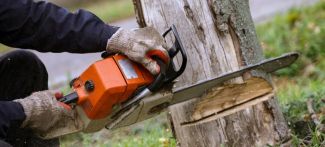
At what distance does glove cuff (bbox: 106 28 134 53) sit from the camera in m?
2.90

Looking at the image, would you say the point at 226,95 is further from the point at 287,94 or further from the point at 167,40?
the point at 287,94

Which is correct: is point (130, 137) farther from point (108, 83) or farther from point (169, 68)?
point (108, 83)

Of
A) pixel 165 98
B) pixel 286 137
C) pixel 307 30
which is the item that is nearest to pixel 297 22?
pixel 307 30

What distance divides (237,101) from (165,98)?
1.58ft

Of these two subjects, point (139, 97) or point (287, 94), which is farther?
point (287, 94)

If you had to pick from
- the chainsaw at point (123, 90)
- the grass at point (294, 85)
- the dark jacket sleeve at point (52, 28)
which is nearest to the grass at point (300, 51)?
the grass at point (294, 85)

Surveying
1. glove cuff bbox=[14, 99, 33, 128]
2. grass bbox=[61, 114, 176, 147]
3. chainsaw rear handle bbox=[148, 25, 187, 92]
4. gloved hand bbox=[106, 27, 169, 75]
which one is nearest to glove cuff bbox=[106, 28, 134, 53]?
gloved hand bbox=[106, 27, 169, 75]

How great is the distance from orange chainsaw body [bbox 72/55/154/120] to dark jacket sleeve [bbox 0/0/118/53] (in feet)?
0.54

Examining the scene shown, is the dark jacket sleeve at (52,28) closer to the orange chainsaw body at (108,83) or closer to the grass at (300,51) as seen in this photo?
the orange chainsaw body at (108,83)

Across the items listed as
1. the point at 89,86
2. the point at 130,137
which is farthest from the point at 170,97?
the point at 130,137

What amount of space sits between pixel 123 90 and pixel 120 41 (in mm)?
266

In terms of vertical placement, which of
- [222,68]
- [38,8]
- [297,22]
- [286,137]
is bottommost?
[297,22]

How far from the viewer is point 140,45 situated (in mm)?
2871

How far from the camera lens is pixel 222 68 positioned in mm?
3178
